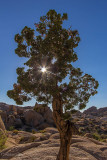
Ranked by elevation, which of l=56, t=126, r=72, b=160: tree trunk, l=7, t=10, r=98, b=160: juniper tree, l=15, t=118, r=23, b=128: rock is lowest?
l=56, t=126, r=72, b=160: tree trunk

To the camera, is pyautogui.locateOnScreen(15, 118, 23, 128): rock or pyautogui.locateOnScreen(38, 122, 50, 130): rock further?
pyautogui.locateOnScreen(38, 122, 50, 130): rock

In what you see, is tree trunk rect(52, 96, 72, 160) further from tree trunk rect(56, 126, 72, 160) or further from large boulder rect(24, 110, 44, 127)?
large boulder rect(24, 110, 44, 127)

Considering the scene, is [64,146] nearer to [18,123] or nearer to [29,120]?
[18,123]

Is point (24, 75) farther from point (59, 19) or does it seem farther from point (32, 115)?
point (32, 115)

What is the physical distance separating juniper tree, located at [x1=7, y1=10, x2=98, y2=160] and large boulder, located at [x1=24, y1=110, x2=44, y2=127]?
3784 cm

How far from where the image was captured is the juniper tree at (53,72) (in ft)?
25.6

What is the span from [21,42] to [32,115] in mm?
41220

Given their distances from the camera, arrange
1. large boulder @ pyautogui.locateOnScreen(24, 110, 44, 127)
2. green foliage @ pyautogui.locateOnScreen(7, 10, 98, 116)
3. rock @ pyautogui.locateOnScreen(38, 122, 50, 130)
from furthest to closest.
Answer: large boulder @ pyautogui.locateOnScreen(24, 110, 44, 127)
rock @ pyautogui.locateOnScreen(38, 122, 50, 130)
green foliage @ pyautogui.locateOnScreen(7, 10, 98, 116)

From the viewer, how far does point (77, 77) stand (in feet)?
30.2

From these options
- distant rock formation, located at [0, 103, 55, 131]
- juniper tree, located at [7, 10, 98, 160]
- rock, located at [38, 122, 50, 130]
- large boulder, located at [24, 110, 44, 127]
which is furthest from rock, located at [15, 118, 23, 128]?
juniper tree, located at [7, 10, 98, 160]

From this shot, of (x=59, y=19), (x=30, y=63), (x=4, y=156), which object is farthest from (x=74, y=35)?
(x=4, y=156)

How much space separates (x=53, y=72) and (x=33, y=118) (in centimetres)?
4120

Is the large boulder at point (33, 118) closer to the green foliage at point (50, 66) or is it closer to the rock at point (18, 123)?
the rock at point (18, 123)

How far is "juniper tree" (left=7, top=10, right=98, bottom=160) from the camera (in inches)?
307
